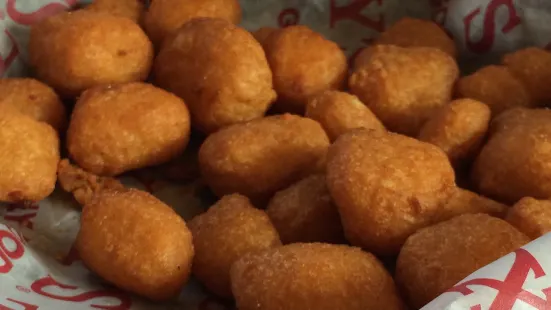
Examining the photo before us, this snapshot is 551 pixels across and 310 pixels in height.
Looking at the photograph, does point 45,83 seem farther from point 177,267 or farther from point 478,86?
point 478,86

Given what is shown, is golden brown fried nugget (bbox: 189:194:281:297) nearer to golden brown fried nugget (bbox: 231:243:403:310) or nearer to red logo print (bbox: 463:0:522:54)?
golden brown fried nugget (bbox: 231:243:403:310)

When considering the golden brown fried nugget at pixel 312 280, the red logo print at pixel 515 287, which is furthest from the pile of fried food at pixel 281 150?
the red logo print at pixel 515 287

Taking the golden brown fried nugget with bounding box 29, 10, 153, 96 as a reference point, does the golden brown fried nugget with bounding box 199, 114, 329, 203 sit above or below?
below

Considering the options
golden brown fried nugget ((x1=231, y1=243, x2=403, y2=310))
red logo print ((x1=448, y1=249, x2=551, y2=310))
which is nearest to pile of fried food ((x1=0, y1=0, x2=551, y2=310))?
golden brown fried nugget ((x1=231, y1=243, x2=403, y2=310))

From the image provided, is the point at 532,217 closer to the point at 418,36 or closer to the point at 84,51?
the point at 418,36

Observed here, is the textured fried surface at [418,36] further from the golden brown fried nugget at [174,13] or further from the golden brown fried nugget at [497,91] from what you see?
the golden brown fried nugget at [174,13]

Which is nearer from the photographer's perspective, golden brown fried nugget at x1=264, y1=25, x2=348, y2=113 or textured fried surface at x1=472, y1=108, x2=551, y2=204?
textured fried surface at x1=472, y1=108, x2=551, y2=204

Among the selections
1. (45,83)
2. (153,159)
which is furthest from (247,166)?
(45,83)
